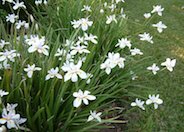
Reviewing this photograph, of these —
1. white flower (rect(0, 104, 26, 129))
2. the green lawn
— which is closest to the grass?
the green lawn

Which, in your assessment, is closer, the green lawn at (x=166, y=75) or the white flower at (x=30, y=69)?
the white flower at (x=30, y=69)

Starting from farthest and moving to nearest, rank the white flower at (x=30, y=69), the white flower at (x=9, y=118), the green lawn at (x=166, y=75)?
1. the green lawn at (x=166, y=75)
2. the white flower at (x=30, y=69)
3. the white flower at (x=9, y=118)

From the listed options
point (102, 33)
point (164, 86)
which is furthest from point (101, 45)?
point (164, 86)

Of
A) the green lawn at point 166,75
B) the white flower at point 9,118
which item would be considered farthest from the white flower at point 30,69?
the green lawn at point 166,75

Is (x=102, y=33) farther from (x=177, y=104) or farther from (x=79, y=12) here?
(x=177, y=104)

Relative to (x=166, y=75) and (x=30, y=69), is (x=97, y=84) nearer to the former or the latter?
(x=30, y=69)

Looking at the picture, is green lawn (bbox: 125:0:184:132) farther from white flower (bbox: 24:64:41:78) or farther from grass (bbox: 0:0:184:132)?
white flower (bbox: 24:64:41:78)

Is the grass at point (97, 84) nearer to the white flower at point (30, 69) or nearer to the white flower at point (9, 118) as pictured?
the white flower at point (30, 69)

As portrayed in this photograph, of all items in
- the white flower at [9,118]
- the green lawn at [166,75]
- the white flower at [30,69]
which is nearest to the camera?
the white flower at [9,118]

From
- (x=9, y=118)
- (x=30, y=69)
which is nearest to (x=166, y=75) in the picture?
(x=30, y=69)
